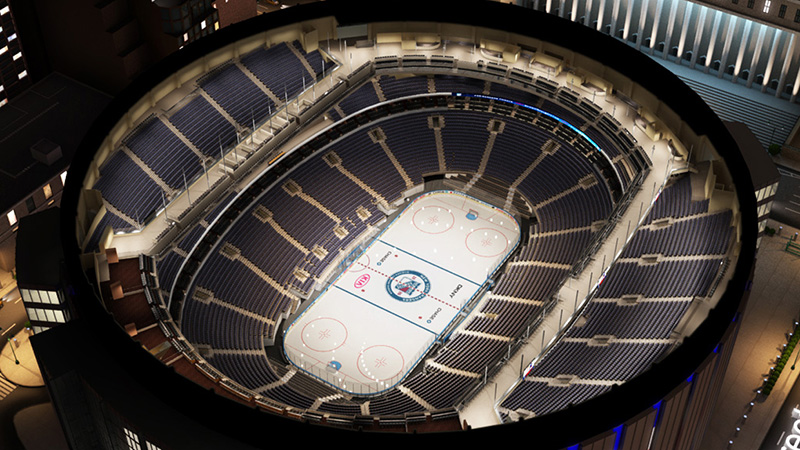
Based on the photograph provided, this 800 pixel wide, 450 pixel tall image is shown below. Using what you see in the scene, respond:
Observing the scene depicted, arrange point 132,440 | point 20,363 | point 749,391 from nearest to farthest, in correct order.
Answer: point 132,440 < point 749,391 < point 20,363

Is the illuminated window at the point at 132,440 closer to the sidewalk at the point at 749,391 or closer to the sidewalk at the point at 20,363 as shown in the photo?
the sidewalk at the point at 20,363

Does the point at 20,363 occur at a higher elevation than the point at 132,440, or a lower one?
higher

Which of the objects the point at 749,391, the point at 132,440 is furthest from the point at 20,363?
the point at 749,391

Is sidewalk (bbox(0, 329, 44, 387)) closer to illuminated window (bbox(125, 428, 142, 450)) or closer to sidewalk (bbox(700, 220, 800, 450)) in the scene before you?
illuminated window (bbox(125, 428, 142, 450))

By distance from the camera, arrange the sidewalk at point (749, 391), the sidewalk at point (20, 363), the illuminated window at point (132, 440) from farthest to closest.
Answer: the sidewalk at point (20, 363) < the sidewalk at point (749, 391) < the illuminated window at point (132, 440)

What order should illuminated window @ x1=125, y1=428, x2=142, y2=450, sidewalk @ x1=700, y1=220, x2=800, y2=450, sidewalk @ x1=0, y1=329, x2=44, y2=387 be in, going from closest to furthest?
illuminated window @ x1=125, y1=428, x2=142, y2=450, sidewalk @ x1=700, y1=220, x2=800, y2=450, sidewalk @ x1=0, y1=329, x2=44, y2=387

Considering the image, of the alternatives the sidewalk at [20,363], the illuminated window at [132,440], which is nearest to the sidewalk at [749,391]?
the illuminated window at [132,440]

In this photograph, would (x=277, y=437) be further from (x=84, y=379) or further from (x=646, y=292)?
(x=646, y=292)

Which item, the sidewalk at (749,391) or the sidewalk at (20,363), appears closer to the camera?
the sidewalk at (749,391)

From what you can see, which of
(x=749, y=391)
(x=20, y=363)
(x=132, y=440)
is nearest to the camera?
(x=132, y=440)

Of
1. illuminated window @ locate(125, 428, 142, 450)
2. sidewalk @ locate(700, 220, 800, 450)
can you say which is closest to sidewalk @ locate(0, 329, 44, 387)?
illuminated window @ locate(125, 428, 142, 450)

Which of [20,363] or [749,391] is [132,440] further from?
[749,391]

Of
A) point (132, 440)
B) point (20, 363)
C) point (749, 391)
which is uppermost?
point (749, 391)
